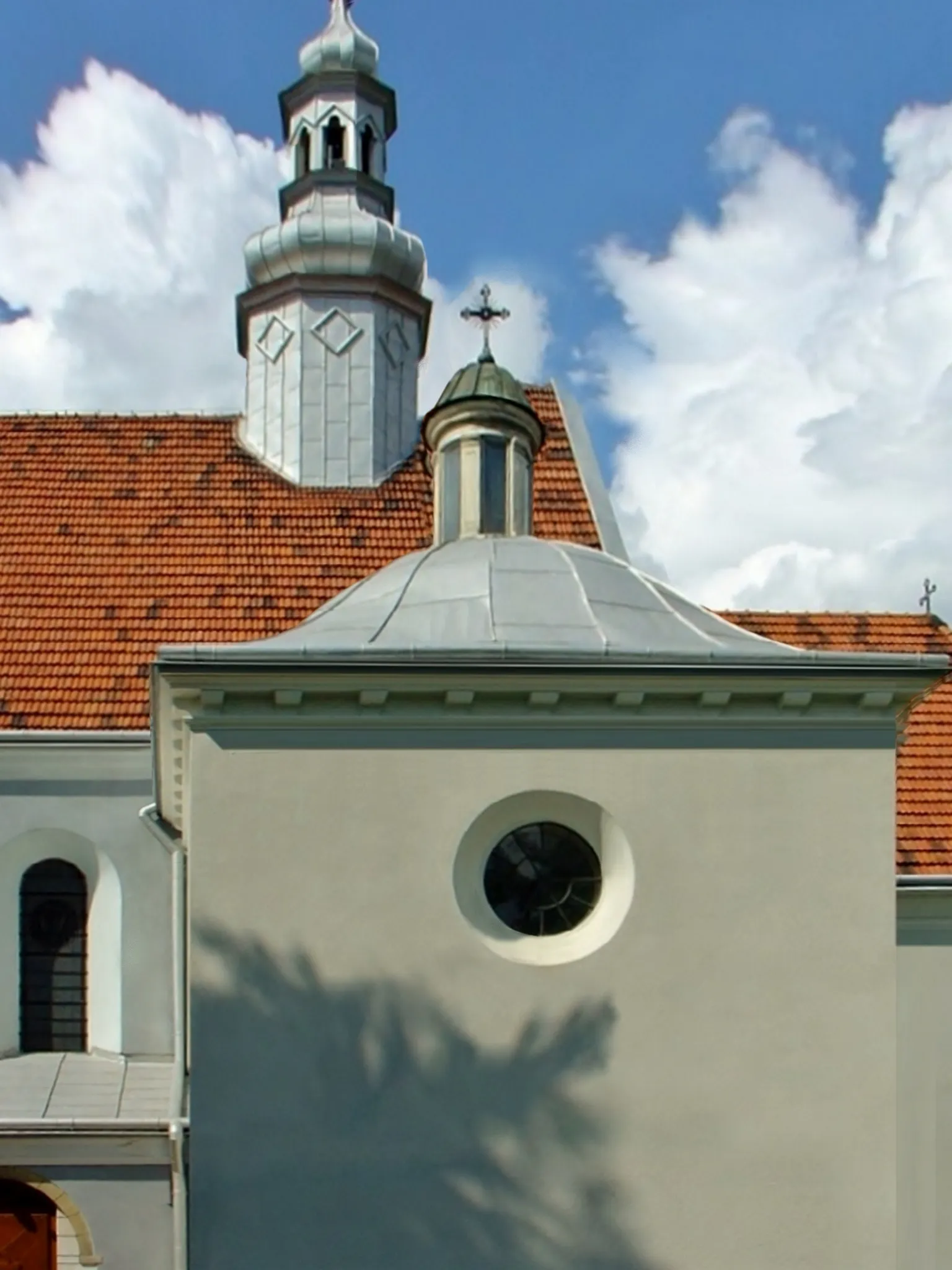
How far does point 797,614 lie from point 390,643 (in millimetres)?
7509

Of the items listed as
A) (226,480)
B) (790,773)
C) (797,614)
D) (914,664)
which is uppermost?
(226,480)

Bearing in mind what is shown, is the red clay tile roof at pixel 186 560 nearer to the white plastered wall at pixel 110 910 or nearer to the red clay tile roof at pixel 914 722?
the red clay tile roof at pixel 914 722

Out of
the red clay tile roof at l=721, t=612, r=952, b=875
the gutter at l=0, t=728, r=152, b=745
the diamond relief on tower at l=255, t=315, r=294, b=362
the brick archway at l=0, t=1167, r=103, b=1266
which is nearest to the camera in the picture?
the brick archway at l=0, t=1167, r=103, b=1266

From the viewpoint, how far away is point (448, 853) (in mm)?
8141

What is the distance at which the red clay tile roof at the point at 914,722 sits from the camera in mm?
12203

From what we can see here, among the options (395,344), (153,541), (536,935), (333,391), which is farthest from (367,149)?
(536,935)

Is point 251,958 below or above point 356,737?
below

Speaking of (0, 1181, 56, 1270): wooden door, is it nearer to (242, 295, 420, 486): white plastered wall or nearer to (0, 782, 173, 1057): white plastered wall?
(0, 782, 173, 1057): white plastered wall

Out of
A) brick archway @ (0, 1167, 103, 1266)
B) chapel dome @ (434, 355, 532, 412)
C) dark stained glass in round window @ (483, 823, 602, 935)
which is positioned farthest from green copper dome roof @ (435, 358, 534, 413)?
brick archway @ (0, 1167, 103, 1266)

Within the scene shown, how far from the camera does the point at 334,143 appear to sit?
17906mm

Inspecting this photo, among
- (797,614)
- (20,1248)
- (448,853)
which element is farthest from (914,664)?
(20,1248)

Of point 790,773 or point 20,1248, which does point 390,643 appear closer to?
point 790,773

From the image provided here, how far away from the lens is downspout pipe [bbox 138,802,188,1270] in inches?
364

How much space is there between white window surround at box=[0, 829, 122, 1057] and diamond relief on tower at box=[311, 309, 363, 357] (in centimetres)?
727
